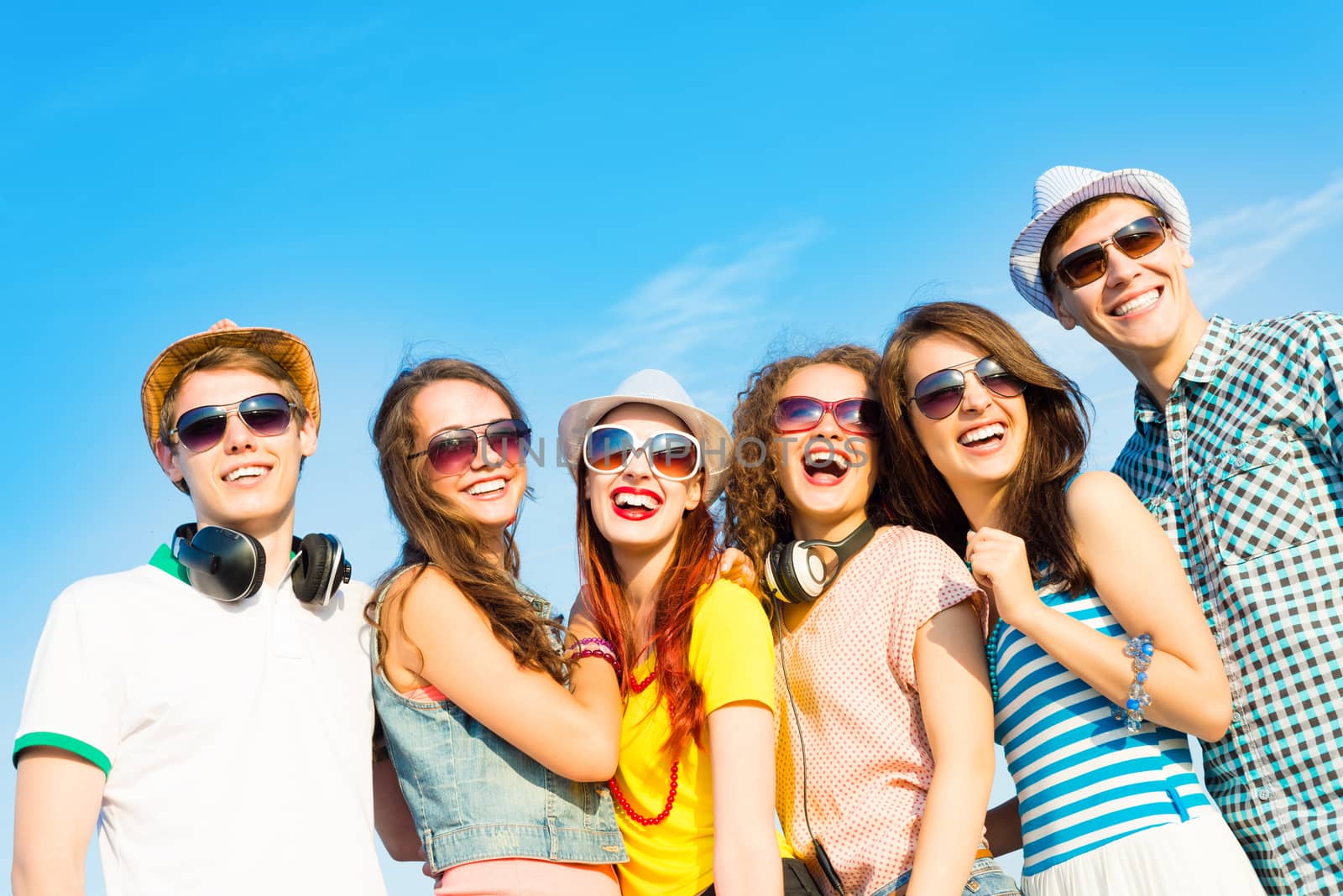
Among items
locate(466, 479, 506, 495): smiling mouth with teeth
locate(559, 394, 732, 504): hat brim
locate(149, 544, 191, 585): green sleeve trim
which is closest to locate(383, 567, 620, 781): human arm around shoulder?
locate(466, 479, 506, 495): smiling mouth with teeth

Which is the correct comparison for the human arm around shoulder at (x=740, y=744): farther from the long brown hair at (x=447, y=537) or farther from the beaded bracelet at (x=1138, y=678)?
the beaded bracelet at (x=1138, y=678)

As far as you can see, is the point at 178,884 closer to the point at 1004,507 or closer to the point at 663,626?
the point at 663,626

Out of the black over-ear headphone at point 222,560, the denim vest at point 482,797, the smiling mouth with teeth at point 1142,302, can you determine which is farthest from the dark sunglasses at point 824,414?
the black over-ear headphone at point 222,560

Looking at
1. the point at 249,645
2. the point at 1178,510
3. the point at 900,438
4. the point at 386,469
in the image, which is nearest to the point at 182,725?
the point at 249,645

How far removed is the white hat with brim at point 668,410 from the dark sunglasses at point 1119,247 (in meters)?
2.17

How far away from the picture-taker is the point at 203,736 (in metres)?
4.42

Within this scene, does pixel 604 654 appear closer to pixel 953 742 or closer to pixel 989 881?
pixel 953 742

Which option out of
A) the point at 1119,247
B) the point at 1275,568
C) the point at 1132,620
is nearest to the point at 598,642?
the point at 1132,620

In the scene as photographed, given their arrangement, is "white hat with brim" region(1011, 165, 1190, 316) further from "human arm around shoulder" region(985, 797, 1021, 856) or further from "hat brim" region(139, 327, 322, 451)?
"hat brim" region(139, 327, 322, 451)

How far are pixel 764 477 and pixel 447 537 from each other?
1769 millimetres

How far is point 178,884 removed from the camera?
4211mm

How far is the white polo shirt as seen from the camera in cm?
421

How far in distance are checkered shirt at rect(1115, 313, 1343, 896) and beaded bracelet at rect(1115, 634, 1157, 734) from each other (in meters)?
0.71

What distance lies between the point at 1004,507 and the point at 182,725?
4086 millimetres
